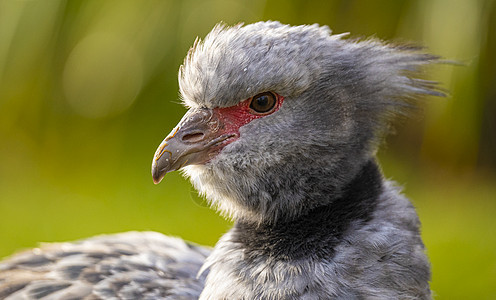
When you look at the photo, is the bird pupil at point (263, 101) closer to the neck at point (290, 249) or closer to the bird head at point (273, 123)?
the bird head at point (273, 123)

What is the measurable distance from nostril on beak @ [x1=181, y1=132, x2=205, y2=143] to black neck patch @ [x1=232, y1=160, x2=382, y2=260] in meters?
0.27

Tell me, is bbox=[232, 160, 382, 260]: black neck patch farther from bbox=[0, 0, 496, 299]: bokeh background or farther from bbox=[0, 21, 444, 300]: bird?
bbox=[0, 0, 496, 299]: bokeh background

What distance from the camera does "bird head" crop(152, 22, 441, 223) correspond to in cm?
167

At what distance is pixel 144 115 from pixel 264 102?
304 cm

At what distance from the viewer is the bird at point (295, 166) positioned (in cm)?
163

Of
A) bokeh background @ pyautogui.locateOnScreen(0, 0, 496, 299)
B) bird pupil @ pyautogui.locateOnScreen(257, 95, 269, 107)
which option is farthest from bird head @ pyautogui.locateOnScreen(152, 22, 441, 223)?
bokeh background @ pyautogui.locateOnScreen(0, 0, 496, 299)

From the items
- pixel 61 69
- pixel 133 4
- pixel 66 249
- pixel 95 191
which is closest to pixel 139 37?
pixel 133 4

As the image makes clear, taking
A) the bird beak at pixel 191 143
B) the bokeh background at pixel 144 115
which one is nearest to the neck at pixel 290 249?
the bird beak at pixel 191 143

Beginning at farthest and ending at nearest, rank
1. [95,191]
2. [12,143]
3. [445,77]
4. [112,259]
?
[12,143] < [95,191] < [445,77] < [112,259]

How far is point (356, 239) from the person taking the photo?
1633 millimetres

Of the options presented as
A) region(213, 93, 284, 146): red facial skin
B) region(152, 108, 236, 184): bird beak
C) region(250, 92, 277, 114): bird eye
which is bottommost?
region(152, 108, 236, 184): bird beak

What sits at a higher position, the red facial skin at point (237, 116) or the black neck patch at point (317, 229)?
the red facial skin at point (237, 116)

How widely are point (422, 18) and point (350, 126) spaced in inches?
108

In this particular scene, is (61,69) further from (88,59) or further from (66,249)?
(66,249)
